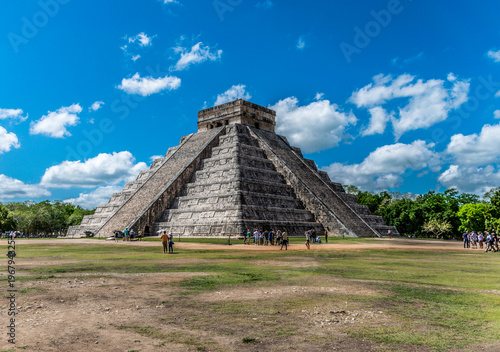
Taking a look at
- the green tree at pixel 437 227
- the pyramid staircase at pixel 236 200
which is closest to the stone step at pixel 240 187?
the pyramid staircase at pixel 236 200

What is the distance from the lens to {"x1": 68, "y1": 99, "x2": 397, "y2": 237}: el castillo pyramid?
28859 millimetres

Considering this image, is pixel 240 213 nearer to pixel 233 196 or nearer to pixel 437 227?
pixel 233 196

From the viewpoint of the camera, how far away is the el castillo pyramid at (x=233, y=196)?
2886 cm

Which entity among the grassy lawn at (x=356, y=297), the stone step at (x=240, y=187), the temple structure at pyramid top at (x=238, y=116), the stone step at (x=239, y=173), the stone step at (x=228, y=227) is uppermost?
the temple structure at pyramid top at (x=238, y=116)

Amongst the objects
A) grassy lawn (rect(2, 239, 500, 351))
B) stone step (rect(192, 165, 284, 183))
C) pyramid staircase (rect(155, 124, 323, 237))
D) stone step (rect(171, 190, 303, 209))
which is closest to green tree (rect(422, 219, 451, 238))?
pyramid staircase (rect(155, 124, 323, 237))

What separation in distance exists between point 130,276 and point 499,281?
8.62 m

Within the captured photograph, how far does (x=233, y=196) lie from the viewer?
2894 cm

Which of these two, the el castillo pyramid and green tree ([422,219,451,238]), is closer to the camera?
the el castillo pyramid

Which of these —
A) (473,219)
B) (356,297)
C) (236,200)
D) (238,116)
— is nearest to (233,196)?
(236,200)

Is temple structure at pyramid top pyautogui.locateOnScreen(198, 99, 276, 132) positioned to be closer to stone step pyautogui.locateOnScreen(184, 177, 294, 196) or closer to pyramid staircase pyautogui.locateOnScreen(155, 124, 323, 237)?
pyramid staircase pyautogui.locateOnScreen(155, 124, 323, 237)

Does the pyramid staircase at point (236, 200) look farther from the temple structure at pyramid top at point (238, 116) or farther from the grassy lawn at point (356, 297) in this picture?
the grassy lawn at point (356, 297)

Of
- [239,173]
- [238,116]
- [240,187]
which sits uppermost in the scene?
[238,116]

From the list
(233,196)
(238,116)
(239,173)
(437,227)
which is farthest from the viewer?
(437,227)

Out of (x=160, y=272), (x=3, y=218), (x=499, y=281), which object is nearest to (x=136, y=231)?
(x=160, y=272)
